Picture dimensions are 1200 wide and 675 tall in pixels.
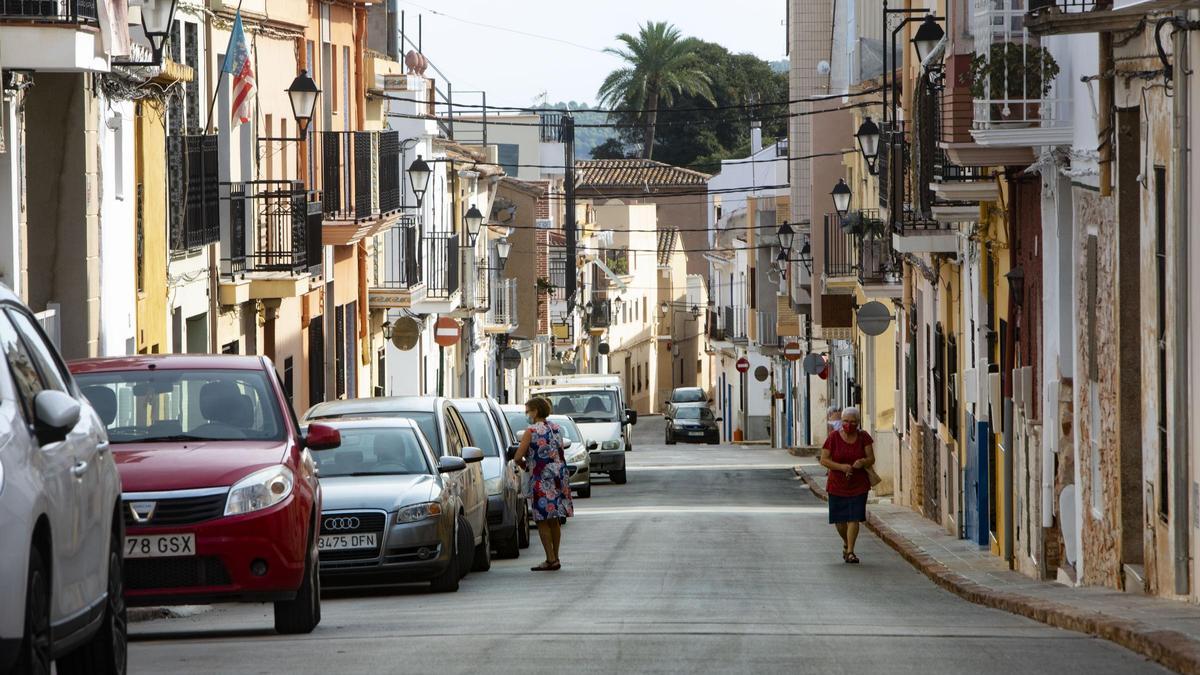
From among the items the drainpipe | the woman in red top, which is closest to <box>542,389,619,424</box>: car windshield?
the woman in red top

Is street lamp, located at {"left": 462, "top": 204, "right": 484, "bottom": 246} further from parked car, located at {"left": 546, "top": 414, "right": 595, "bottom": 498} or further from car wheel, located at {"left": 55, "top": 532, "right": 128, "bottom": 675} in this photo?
car wheel, located at {"left": 55, "top": 532, "right": 128, "bottom": 675}

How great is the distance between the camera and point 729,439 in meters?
88.2

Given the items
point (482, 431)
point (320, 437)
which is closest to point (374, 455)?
point (320, 437)

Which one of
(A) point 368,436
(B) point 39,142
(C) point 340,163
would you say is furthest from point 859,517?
(C) point 340,163

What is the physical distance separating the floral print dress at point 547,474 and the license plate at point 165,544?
7.39 metres

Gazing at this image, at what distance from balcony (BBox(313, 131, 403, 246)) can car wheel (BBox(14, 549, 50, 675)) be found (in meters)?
27.9

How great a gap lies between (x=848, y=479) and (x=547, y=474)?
3.87 meters

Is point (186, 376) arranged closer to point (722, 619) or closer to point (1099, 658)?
point (722, 619)

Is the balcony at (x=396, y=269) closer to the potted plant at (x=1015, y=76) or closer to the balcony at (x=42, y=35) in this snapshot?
the balcony at (x=42, y=35)

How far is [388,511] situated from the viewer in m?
15.7

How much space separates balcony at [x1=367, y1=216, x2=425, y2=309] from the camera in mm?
42531

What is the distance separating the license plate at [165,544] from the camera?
11609 millimetres

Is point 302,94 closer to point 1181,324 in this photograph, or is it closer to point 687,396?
point 1181,324

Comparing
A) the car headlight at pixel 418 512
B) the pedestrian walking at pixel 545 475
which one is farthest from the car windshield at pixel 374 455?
the pedestrian walking at pixel 545 475
